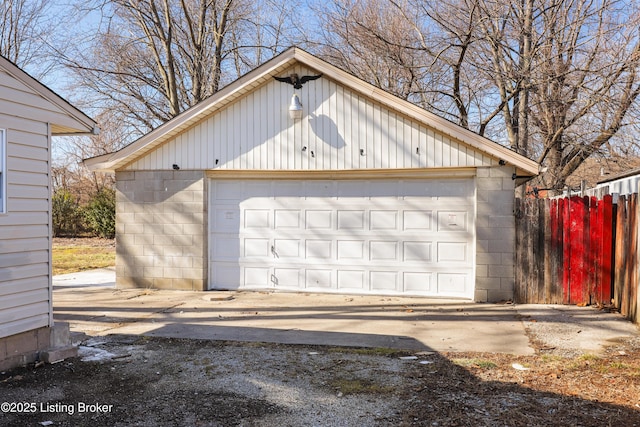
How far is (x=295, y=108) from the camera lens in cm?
951

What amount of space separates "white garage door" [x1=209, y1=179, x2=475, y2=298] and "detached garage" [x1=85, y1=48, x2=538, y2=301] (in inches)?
0.8

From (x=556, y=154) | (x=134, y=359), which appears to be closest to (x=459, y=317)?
(x=134, y=359)

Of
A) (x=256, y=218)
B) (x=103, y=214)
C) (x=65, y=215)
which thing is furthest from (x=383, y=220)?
(x=65, y=215)

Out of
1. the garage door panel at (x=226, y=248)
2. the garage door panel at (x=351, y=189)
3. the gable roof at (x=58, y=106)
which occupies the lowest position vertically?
the garage door panel at (x=226, y=248)

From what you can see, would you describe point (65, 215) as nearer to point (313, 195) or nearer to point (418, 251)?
point (313, 195)

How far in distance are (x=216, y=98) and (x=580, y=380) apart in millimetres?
7566

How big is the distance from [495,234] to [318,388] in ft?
17.6

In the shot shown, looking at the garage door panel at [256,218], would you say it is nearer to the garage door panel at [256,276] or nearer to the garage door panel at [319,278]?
the garage door panel at [256,276]

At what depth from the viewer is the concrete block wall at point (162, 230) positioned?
33.3ft

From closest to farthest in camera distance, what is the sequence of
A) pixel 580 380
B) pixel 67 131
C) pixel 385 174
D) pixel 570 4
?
pixel 580 380 → pixel 67 131 → pixel 385 174 → pixel 570 4

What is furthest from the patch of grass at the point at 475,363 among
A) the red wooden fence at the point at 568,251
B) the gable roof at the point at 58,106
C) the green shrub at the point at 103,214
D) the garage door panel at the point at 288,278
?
the green shrub at the point at 103,214

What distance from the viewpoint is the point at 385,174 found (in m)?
9.59

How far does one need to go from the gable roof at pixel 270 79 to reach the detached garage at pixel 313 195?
1.0 inches

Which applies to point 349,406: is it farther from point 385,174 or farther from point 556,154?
point 556,154
